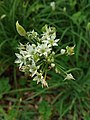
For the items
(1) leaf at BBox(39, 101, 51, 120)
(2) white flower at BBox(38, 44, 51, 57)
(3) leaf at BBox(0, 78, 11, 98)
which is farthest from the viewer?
(3) leaf at BBox(0, 78, 11, 98)

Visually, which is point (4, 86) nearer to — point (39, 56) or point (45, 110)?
point (45, 110)

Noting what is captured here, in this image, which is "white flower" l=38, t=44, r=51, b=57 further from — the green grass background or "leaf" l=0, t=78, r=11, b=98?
"leaf" l=0, t=78, r=11, b=98

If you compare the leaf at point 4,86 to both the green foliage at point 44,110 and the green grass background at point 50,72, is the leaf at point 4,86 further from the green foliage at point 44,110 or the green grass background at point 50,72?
the green foliage at point 44,110

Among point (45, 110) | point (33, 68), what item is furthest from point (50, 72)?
point (33, 68)

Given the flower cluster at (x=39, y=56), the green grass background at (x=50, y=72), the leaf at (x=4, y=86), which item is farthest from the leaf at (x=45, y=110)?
the flower cluster at (x=39, y=56)

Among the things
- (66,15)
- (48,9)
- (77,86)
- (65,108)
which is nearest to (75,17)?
(66,15)

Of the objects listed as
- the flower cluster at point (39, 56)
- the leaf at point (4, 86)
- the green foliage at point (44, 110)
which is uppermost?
the leaf at point (4, 86)

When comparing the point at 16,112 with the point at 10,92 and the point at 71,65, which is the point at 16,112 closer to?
the point at 10,92

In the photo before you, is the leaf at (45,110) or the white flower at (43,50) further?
the leaf at (45,110)

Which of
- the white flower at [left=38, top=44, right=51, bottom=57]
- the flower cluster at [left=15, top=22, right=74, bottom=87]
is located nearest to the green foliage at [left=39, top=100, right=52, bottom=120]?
the flower cluster at [left=15, top=22, right=74, bottom=87]
